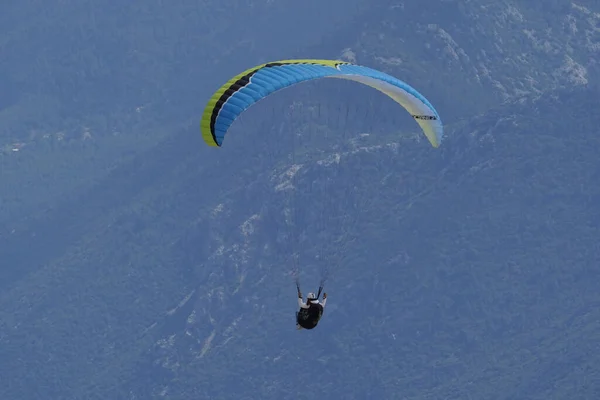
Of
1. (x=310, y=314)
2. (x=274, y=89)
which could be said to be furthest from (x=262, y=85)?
(x=310, y=314)

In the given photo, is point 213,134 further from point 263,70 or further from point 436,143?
point 436,143

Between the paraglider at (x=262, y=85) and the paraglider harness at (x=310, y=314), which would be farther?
the paraglider harness at (x=310, y=314)

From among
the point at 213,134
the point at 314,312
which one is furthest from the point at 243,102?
the point at 314,312

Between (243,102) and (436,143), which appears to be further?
(436,143)

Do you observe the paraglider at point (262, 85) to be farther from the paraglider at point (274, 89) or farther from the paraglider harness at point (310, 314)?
the paraglider harness at point (310, 314)

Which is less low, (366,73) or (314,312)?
(366,73)

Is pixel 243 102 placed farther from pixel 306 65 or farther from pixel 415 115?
pixel 415 115

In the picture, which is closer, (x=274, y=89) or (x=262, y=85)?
(x=274, y=89)

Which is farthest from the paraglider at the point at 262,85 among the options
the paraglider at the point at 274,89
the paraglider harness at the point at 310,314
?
the paraglider harness at the point at 310,314

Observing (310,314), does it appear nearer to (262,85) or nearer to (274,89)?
(274,89)
